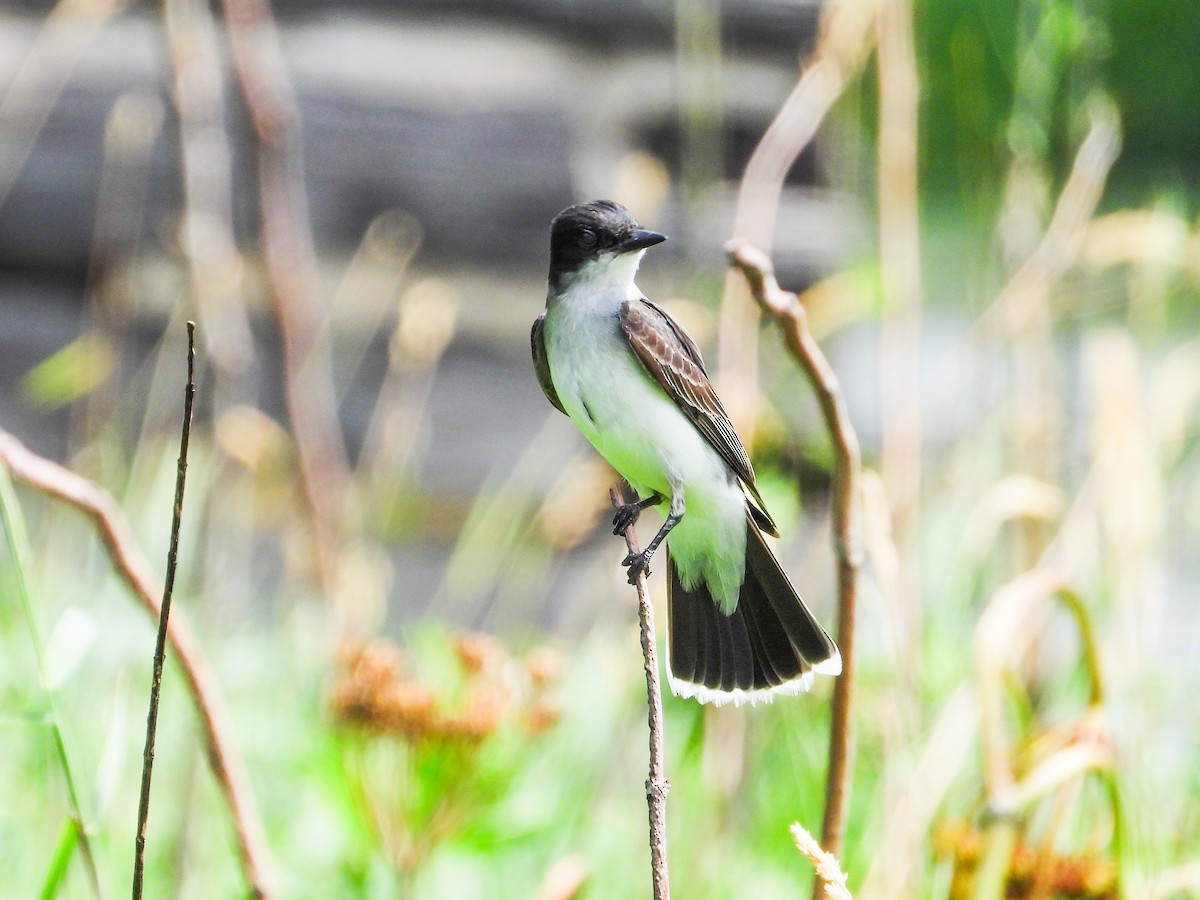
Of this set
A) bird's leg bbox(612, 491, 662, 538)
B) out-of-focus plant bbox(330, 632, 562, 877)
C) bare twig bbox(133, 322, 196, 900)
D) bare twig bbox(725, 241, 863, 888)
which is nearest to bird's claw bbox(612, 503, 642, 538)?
bird's leg bbox(612, 491, 662, 538)

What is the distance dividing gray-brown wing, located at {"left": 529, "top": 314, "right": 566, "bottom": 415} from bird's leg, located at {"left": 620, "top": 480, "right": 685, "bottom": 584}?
0.35 feet

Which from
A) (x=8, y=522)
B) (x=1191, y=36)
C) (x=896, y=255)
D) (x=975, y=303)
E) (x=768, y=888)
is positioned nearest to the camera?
(x=8, y=522)

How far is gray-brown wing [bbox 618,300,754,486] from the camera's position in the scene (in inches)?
32.9

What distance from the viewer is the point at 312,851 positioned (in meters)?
1.90

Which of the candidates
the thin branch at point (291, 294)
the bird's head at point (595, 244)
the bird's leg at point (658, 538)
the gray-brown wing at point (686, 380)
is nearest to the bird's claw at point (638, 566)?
the bird's leg at point (658, 538)

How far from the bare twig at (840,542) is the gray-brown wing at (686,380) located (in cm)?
6

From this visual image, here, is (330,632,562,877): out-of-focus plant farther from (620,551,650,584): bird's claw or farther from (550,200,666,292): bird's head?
(620,551,650,584): bird's claw

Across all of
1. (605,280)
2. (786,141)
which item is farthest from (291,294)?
(605,280)

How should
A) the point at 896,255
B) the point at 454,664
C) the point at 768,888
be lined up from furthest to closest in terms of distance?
the point at 768,888 < the point at 454,664 < the point at 896,255

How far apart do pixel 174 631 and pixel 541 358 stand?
30 cm

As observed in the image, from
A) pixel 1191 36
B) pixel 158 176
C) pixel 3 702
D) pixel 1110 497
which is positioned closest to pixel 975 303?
pixel 1110 497

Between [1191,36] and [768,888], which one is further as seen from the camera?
[1191,36]

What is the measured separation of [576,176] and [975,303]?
1.13m

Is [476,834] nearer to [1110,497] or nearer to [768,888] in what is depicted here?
[768,888]
